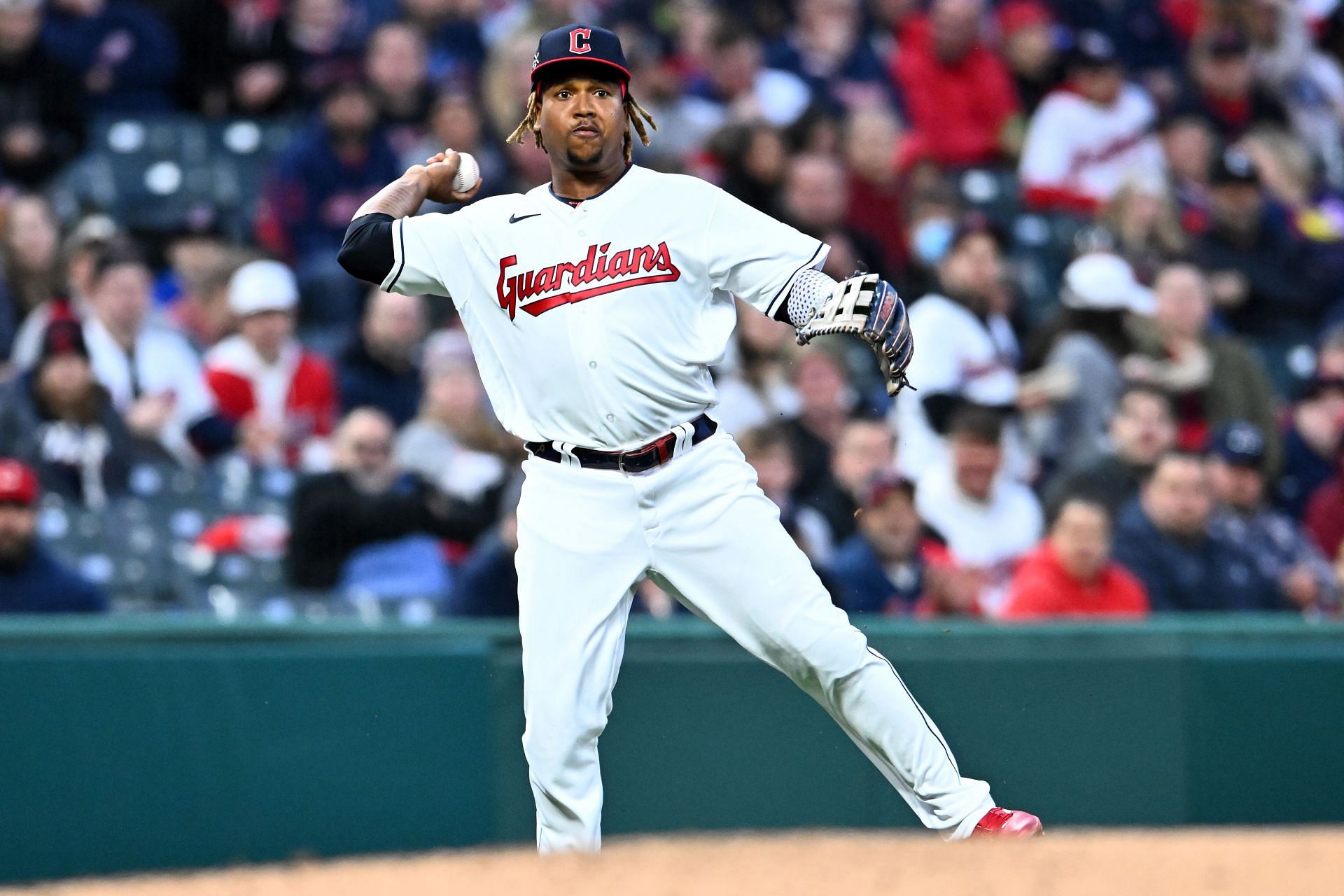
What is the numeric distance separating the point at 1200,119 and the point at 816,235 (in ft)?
7.63

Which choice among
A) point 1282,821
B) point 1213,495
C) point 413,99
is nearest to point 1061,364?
point 1213,495

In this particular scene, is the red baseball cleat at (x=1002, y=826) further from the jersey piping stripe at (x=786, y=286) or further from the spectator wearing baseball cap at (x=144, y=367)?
the spectator wearing baseball cap at (x=144, y=367)

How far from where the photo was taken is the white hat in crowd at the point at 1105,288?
7367 millimetres

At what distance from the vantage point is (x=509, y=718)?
511 cm

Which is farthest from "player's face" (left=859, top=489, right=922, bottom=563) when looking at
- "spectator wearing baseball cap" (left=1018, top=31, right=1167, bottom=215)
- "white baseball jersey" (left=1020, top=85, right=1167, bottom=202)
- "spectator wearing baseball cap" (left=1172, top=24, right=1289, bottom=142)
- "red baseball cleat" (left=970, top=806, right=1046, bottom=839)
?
"spectator wearing baseball cap" (left=1172, top=24, right=1289, bottom=142)

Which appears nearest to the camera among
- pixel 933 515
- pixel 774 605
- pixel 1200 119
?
pixel 774 605

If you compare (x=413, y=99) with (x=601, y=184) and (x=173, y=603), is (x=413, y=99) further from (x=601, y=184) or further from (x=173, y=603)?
(x=601, y=184)

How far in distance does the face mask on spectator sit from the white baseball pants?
150 inches

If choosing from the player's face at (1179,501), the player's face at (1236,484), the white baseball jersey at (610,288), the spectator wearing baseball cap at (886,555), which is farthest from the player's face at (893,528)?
the white baseball jersey at (610,288)

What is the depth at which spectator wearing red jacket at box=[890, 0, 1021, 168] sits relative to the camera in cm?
851

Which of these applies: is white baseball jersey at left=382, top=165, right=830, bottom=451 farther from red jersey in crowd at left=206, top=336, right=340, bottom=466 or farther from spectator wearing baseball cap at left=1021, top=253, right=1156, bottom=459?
spectator wearing baseball cap at left=1021, top=253, right=1156, bottom=459

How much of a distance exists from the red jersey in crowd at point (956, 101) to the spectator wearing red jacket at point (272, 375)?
3.18m

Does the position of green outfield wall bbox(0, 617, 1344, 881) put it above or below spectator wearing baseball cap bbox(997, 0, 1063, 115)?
below

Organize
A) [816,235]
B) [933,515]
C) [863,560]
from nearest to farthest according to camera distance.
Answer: [863,560] → [933,515] → [816,235]
